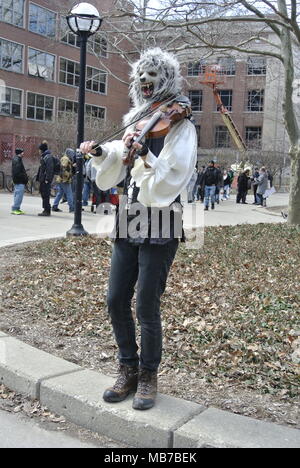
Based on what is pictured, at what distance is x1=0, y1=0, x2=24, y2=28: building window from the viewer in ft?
119

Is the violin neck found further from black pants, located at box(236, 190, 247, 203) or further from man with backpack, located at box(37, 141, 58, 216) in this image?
black pants, located at box(236, 190, 247, 203)

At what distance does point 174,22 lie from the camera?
451 inches

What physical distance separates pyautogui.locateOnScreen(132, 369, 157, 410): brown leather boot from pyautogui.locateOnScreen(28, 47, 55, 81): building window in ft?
127

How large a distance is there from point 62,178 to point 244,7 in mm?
6643

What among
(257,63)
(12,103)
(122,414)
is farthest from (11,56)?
(122,414)

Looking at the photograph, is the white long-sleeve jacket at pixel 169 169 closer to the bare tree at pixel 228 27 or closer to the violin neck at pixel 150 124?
the violin neck at pixel 150 124

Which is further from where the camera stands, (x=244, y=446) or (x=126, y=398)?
(x=126, y=398)

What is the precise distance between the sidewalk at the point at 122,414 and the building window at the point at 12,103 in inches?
1389

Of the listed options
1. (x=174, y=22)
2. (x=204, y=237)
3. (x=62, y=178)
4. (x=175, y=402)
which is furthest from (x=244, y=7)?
(x=175, y=402)

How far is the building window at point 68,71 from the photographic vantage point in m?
42.0

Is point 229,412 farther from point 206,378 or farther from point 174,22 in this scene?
point 174,22

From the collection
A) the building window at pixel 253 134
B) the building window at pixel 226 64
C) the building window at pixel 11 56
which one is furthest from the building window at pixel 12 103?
the building window at pixel 253 134

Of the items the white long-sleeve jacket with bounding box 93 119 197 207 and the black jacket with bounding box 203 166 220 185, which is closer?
the white long-sleeve jacket with bounding box 93 119 197 207

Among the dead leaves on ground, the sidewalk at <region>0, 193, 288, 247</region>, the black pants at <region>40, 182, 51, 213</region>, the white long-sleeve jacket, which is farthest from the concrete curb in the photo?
the black pants at <region>40, 182, 51, 213</region>
